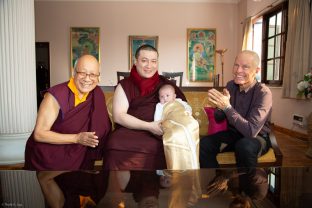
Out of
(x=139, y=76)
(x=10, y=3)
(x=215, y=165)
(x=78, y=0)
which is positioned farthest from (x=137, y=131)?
(x=78, y=0)

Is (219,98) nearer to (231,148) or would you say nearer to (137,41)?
(231,148)

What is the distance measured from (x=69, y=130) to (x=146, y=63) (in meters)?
0.70

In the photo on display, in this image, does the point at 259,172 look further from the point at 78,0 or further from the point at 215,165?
the point at 78,0

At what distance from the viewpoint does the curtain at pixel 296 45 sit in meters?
4.25

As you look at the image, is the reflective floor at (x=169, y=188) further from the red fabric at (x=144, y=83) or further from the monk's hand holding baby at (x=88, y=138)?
the red fabric at (x=144, y=83)

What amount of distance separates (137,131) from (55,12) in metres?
6.70

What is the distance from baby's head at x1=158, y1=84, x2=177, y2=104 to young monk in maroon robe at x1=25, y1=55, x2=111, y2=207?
43cm

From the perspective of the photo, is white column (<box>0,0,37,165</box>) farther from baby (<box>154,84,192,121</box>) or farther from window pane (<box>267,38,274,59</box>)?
window pane (<box>267,38,274,59</box>)

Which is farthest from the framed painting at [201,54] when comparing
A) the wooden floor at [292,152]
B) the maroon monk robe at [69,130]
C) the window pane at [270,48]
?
the maroon monk robe at [69,130]

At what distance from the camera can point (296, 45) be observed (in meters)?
4.47

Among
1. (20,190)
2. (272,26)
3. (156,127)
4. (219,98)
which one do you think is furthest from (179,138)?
(272,26)

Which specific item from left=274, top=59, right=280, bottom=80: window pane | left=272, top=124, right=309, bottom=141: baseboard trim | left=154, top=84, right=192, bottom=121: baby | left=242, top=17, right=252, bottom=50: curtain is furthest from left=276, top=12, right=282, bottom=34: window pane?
left=154, top=84, right=192, bottom=121: baby

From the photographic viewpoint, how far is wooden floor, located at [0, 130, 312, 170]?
3.01m

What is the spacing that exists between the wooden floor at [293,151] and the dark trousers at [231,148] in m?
1.32
